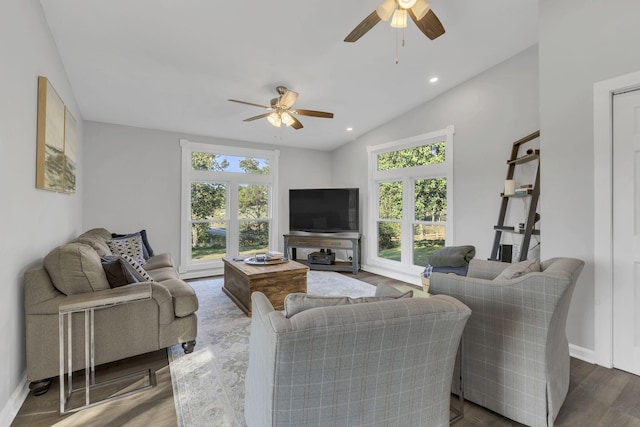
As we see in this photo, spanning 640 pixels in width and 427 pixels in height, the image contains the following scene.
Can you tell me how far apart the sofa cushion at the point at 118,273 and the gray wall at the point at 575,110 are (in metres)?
3.55

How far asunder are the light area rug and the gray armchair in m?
1.46

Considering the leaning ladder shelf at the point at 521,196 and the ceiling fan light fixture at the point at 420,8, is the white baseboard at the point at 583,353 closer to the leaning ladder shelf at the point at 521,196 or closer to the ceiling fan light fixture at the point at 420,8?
the leaning ladder shelf at the point at 521,196

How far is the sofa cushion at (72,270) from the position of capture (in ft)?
6.31

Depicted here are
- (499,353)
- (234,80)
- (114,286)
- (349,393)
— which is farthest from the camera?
(234,80)

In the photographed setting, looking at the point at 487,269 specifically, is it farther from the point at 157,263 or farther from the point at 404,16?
the point at 157,263

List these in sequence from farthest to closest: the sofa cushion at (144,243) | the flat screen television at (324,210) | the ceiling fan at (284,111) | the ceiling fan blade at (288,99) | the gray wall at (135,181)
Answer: the flat screen television at (324,210), the gray wall at (135,181), the sofa cushion at (144,243), the ceiling fan at (284,111), the ceiling fan blade at (288,99)

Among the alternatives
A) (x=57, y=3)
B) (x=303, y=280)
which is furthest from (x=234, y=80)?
(x=303, y=280)

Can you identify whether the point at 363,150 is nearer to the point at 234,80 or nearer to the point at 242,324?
the point at 234,80

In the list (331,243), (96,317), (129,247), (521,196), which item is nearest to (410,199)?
(331,243)

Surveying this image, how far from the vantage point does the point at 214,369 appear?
220 cm

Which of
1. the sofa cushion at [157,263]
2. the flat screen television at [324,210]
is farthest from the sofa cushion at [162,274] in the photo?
the flat screen television at [324,210]

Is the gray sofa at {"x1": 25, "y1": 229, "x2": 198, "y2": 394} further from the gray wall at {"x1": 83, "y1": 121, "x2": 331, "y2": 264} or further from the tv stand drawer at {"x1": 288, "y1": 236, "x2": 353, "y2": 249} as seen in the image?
the tv stand drawer at {"x1": 288, "y1": 236, "x2": 353, "y2": 249}

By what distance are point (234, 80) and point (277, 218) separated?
296 centimetres

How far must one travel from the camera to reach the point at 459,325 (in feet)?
3.90
